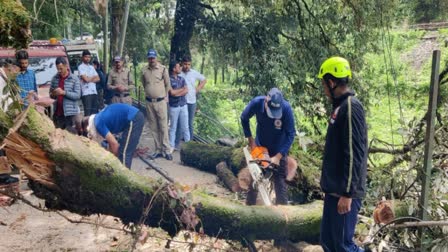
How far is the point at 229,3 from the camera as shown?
1152cm

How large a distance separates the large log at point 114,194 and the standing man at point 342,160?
0.67 m

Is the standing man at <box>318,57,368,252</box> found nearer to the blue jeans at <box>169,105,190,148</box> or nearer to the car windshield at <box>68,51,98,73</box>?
the blue jeans at <box>169,105,190,148</box>

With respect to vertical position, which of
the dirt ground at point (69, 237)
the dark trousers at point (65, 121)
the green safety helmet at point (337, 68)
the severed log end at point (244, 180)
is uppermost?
the green safety helmet at point (337, 68)

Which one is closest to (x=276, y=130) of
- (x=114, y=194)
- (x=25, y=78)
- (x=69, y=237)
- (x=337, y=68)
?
(x=337, y=68)

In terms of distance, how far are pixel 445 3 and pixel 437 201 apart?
290 inches

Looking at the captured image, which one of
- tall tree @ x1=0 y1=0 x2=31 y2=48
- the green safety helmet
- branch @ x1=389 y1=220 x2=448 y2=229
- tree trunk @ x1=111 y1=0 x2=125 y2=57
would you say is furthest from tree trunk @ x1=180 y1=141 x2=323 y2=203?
tree trunk @ x1=111 y1=0 x2=125 y2=57

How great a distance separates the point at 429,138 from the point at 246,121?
264 centimetres

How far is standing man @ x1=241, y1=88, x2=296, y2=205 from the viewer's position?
5.88 metres

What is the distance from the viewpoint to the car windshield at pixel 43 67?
10.0m

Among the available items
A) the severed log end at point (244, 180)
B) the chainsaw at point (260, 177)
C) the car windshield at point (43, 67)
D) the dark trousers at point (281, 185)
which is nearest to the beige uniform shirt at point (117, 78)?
the car windshield at point (43, 67)

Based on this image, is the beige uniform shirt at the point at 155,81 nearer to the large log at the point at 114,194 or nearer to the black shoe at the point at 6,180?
the black shoe at the point at 6,180

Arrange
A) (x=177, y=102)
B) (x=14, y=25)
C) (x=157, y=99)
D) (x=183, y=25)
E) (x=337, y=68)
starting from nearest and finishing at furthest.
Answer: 1. (x=14, y=25)
2. (x=337, y=68)
3. (x=157, y=99)
4. (x=177, y=102)
5. (x=183, y=25)

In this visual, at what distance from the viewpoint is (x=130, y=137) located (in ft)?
21.0

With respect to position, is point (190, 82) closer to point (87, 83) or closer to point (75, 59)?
point (87, 83)
